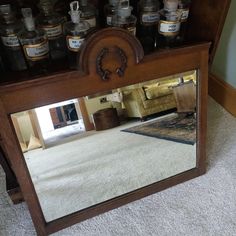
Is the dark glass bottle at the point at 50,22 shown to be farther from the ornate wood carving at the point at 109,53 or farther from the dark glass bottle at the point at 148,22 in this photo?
the dark glass bottle at the point at 148,22

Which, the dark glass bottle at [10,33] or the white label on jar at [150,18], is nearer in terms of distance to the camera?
the dark glass bottle at [10,33]

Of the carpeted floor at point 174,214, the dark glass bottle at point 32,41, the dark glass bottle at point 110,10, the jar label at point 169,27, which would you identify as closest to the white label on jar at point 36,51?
the dark glass bottle at point 32,41

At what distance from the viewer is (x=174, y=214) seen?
3.38 ft

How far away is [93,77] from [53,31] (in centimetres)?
17

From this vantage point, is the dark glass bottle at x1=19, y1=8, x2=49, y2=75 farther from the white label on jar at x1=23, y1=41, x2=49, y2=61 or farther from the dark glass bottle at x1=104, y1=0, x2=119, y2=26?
the dark glass bottle at x1=104, y1=0, x2=119, y2=26

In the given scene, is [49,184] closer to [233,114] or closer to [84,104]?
[84,104]

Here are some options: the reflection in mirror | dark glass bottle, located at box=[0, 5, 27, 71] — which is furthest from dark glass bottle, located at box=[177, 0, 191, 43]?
dark glass bottle, located at box=[0, 5, 27, 71]

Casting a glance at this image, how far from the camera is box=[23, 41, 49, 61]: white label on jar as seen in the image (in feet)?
2.57

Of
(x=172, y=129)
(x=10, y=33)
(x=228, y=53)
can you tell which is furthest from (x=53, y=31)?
(x=228, y=53)

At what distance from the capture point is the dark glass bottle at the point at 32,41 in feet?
2.54

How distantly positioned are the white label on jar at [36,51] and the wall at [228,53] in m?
0.88

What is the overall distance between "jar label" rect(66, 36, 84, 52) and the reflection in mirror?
0.15 metres

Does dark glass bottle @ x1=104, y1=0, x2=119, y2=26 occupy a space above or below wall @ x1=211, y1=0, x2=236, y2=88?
above

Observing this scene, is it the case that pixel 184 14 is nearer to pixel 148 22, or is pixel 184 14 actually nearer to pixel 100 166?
pixel 148 22
